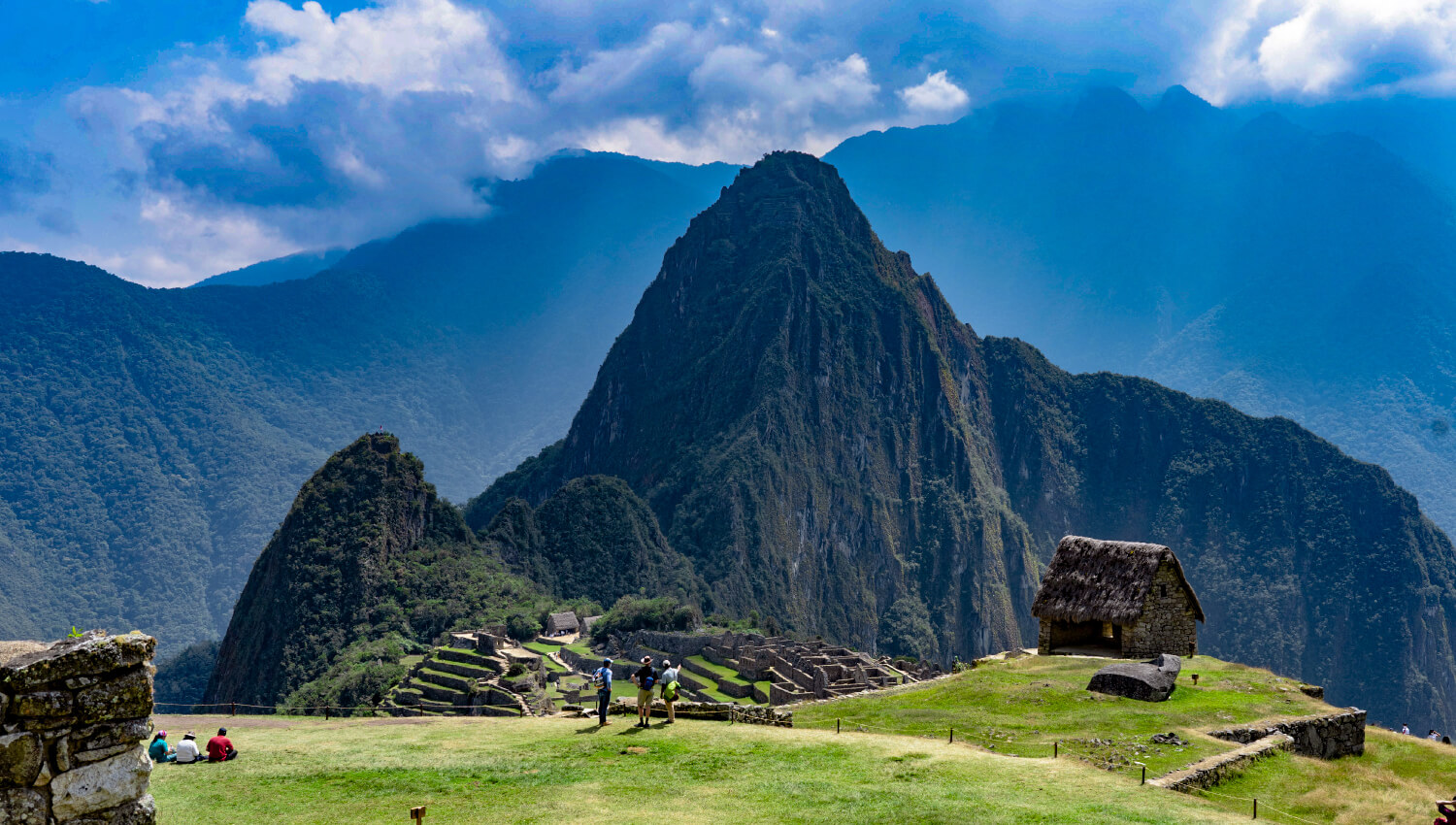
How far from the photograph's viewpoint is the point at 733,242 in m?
190

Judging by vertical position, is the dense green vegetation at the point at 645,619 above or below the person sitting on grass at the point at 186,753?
below

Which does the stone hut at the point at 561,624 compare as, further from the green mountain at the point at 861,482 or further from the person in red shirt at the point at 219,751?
the person in red shirt at the point at 219,751

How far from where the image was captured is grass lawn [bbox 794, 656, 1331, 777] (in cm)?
1803

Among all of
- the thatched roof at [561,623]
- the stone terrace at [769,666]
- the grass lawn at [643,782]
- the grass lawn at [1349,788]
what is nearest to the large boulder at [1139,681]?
the grass lawn at [1349,788]

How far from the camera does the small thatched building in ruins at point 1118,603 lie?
30.2m

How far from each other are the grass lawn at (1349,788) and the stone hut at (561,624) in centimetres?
6679

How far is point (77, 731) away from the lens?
8.72 meters

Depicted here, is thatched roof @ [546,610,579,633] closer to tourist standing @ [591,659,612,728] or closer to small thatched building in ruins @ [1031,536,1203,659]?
small thatched building in ruins @ [1031,536,1203,659]

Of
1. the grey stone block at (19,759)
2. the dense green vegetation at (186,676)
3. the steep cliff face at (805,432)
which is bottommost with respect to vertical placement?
the dense green vegetation at (186,676)

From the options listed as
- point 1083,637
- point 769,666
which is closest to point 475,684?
point 769,666

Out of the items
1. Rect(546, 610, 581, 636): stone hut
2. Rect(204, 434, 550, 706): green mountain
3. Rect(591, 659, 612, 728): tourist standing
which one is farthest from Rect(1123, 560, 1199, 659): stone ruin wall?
Rect(546, 610, 581, 636): stone hut

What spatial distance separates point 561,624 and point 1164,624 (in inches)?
2320

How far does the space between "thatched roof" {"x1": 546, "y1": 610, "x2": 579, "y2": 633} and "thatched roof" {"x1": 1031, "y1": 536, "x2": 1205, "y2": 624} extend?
54.5m

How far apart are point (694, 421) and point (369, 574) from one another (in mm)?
91932
